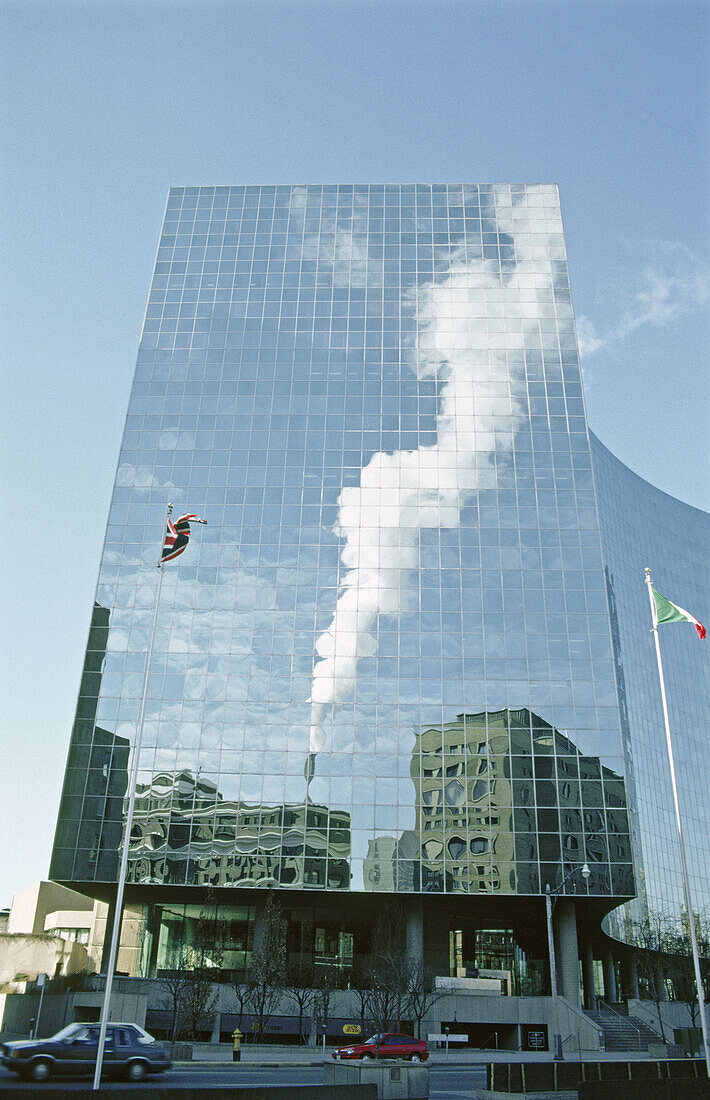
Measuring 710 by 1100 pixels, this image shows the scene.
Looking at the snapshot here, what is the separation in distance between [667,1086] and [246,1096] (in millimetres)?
13030

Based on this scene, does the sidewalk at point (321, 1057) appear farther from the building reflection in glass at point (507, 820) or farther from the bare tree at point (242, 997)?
the building reflection in glass at point (507, 820)

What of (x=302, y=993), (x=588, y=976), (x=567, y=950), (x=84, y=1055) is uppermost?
(x=567, y=950)

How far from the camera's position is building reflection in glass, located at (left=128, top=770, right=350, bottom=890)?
57.4 meters

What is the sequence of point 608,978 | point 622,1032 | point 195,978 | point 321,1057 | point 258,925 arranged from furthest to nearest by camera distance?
point 608,978 → point 258,925 → point 622,1032 → point 195,978 → point 321,1057

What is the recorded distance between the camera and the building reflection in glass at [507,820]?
56812 millimetres

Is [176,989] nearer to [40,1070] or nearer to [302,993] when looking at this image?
[302,993]

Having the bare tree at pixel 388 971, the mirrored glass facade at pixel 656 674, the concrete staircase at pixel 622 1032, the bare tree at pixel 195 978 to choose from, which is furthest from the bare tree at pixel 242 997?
the mirrored glass facade at pixel 656 674

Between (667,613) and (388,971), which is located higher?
(667,613)

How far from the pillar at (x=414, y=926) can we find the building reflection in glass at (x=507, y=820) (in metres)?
4.46

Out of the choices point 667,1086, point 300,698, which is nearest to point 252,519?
point 300,698

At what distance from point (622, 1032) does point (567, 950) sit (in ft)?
18.8

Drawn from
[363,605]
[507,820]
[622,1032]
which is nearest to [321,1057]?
[507,820]

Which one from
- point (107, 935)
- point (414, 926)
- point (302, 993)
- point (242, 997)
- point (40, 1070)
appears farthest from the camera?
point (107, 935)

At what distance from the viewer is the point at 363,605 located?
214ft
